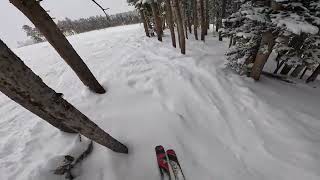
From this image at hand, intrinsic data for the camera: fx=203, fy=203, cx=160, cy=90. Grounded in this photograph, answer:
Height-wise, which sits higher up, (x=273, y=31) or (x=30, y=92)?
(x=30, y=92)

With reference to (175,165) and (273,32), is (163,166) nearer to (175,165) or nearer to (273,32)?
(175,165)

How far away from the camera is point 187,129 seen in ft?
15.5

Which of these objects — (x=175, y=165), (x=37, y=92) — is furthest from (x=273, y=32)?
(x=37, y=92)

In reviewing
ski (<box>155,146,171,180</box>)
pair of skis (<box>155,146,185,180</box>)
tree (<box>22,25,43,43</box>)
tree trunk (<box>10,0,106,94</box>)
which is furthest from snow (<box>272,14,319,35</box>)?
tree (<box>22,25,43,43</box>)

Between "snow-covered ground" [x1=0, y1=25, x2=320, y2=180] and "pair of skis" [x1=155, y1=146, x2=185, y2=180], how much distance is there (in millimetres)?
159

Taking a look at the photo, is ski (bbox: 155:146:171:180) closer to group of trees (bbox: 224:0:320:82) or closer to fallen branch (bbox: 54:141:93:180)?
fallen branch (bbox: 54:141:93:180)

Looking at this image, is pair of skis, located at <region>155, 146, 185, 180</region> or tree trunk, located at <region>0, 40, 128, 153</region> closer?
tree trunk, located at <region>0, 40, 128, 153</region>

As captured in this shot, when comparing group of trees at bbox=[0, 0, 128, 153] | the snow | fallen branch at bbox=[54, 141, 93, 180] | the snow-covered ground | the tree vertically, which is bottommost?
the tree

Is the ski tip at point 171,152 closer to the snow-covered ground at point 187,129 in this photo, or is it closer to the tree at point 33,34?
the snow-covered ground at point 187,129

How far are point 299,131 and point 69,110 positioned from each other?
515 centimetres

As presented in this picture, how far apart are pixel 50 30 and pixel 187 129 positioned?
3.89m

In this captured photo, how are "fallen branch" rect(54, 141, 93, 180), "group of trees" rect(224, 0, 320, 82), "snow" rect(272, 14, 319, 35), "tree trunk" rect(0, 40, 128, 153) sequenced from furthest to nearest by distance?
"group of trees" rect(224, 0, 320, 82) → "snow" rect(272, 14, 319, 35) → "fallen branch" rect(54, 141, 93, 180) → "tree trunk" rect(0, 40, 128, 153)

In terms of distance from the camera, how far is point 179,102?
561cm

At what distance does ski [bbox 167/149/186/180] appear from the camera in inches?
146
